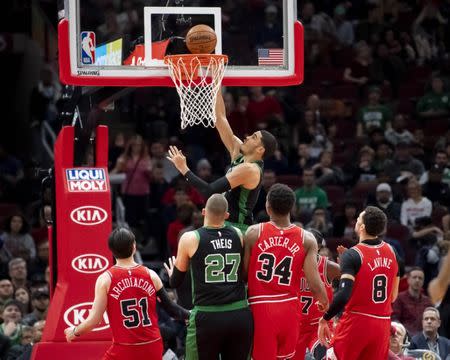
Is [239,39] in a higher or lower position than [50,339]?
higher

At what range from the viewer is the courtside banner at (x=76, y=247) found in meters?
12.4

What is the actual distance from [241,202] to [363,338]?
1697mm

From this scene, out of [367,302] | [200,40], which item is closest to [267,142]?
[200,40]

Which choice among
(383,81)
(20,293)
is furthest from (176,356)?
(383,81)

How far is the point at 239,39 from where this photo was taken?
529 inches

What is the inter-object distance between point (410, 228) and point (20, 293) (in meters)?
5.88

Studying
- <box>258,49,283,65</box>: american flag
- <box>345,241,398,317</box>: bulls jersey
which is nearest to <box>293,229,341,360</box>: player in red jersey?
<box>345,241,398,317</box>: bulls jersey

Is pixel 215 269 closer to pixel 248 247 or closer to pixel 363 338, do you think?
pixel 248 247

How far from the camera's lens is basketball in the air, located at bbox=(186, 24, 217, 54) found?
12344mm

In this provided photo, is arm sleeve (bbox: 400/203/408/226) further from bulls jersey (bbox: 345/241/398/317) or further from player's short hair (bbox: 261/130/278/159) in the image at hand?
bulls jersey (bbox: 345/241/398/317)

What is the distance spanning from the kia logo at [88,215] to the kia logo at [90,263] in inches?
12.7

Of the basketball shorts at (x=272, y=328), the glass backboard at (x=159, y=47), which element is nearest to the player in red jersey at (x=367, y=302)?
the basketball shorts at (x=272, y=328)

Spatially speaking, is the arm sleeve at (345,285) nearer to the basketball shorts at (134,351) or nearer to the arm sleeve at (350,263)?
the arm sleeve at (350,263)

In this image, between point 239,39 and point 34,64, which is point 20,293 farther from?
point 34,64
